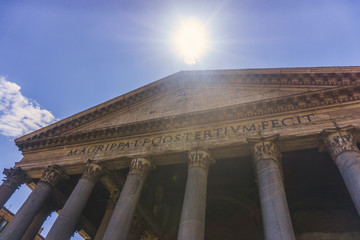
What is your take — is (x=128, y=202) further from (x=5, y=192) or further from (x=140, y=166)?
(x=5, y=192)

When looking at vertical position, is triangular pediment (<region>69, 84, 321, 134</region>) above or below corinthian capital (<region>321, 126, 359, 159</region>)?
above

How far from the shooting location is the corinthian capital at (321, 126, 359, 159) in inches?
287

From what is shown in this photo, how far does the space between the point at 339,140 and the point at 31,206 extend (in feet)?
37.0

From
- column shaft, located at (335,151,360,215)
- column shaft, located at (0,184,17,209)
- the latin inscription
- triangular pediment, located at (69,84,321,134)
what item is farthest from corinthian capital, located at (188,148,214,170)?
column shaft, located at (0,184,17,209)

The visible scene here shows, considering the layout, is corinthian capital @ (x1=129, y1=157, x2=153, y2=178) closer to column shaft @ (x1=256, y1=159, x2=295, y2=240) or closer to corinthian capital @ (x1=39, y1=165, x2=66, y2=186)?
corinthian capital @ (x1=39, y1=165, x2=66, y2=186)

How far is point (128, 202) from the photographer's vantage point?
27.6 ft

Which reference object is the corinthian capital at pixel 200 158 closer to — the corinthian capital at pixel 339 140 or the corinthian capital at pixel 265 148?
the corinthian capital at pixel 265 148

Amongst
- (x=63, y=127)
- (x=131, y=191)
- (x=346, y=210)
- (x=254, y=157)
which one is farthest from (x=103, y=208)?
(x=346, y=210)

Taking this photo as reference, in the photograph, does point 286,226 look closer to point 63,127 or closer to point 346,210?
point 346,210

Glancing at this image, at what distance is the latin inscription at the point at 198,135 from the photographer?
8766 millimetres

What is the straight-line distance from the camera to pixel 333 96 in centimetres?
867

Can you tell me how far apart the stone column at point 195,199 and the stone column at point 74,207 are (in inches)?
161

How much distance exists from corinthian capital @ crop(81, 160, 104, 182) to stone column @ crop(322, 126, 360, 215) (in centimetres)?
836

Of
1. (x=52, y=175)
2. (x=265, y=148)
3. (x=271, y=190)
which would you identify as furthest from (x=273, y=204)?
(x=52, y=175)
